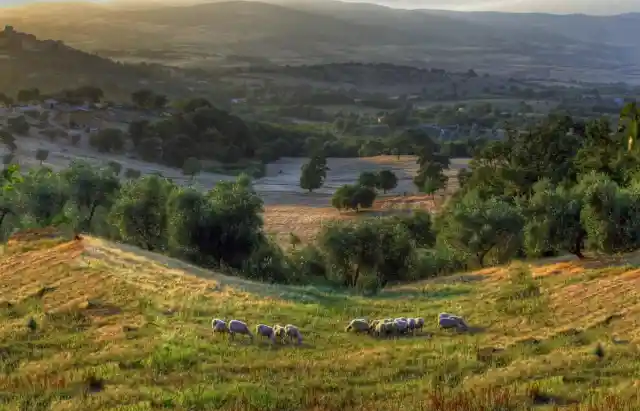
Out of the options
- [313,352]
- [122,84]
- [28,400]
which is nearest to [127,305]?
[313,352]

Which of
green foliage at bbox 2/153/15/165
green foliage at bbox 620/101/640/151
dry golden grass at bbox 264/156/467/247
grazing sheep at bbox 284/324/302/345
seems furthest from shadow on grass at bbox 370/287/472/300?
green foliage at bbox 2/153/15/165

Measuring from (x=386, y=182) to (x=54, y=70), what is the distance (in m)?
92.1

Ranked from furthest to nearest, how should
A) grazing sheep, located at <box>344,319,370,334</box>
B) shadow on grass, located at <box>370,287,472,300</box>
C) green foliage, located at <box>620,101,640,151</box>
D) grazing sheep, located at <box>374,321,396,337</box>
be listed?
green foliage, located at <box>620,101,640,151</box>, shadow on grass, located at <box>370,287,472,300</box>, grazing sheep, located at <box>344,319,370,334</box>, grazing sheep, located at <box>374,321,396,337</box>

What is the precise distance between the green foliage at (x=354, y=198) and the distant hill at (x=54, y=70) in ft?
273

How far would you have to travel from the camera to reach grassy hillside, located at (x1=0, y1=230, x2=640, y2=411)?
34.8 ft

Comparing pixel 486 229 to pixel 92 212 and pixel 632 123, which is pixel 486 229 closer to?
pixel 632 123

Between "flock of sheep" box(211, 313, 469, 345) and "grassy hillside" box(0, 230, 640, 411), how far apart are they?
0.38m

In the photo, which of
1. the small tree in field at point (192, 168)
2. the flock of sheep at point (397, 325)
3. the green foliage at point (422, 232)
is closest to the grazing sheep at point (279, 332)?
the flock of sheep at point (397, 325)

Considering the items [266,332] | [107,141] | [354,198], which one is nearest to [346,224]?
[266,332]

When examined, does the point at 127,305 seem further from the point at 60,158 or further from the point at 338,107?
the point at 338,107

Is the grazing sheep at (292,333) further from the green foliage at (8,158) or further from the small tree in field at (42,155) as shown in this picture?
the small tree in field at (42,155)

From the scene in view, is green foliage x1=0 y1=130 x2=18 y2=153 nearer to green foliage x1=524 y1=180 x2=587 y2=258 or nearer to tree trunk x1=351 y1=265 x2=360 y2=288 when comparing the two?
tree trunk x1=351 y1=265 x2=360 y2=288

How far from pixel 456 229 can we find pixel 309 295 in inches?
407

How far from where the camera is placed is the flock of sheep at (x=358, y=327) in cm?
1533
